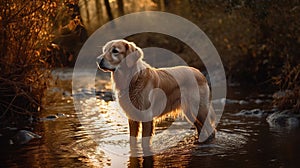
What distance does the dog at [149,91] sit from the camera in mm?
8000

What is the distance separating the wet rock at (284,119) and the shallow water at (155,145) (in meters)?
0.18

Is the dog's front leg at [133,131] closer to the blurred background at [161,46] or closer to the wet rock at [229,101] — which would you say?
the blurred background at [161,46]

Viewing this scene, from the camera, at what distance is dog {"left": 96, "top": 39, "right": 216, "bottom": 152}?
8000 millimetres

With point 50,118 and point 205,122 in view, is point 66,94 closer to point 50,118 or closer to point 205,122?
point 50,118

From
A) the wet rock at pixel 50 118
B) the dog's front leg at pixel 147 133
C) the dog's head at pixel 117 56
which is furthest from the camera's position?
the wet rock at pixel 50 118

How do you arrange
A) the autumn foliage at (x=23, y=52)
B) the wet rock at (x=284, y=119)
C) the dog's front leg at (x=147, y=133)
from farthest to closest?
the autumn foliage at (x=23, y=52), the wet rock at (x=284, y=119), the dog's front leg at (x=147, y=133)

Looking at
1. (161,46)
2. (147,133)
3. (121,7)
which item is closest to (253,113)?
(147,133)

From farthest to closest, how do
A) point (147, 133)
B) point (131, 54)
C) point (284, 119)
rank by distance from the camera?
point (284, 119) < point (147, 133) < point (131, 54)

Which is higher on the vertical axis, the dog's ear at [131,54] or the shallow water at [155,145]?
the dog's ear at [131,54]

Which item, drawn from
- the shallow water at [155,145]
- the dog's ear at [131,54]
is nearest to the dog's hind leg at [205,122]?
the shallow water at [155,145]

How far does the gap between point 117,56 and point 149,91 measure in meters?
0.76

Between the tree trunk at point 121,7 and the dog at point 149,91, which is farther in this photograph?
the tree trunk at point 121,7

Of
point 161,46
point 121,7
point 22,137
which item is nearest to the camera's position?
point 22,137

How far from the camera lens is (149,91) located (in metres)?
8.23
